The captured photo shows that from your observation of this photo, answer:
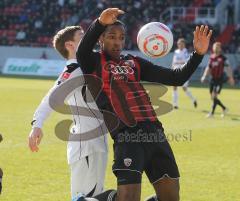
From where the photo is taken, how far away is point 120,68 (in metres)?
5.71

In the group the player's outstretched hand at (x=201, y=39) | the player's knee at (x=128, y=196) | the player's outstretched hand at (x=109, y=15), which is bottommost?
the player's knee at (x=128, y=196)

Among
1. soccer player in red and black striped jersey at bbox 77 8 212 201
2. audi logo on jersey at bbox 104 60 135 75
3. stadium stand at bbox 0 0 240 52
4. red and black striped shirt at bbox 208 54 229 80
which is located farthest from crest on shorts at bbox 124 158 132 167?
stadium stand at bbox 0 0 240 52

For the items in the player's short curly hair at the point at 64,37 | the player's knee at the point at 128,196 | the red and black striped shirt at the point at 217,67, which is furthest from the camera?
the red and black striped shirt at the point at 217,67

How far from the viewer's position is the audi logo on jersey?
5680mm

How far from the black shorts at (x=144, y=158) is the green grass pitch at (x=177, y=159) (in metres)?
2.42

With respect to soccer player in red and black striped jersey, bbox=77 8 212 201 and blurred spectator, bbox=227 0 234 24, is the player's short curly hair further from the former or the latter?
blurred spectator, bbox=227 0 234 24

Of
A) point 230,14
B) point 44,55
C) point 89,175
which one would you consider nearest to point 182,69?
point 89,175

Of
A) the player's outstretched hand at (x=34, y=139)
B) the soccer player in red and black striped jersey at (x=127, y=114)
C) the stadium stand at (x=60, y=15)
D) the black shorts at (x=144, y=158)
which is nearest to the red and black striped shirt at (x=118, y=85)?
the soccer player in red and black striped jersey at (x=127, y=114)

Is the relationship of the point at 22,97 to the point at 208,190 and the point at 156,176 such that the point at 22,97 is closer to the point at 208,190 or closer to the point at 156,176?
the point at 208,190

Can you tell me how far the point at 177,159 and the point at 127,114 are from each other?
5.29m

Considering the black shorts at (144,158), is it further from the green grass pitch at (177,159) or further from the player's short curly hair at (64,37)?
the green grass pitch at (177,159)

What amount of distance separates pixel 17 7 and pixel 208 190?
Result: 40547 mm

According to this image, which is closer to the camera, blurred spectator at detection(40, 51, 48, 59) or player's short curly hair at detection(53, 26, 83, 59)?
player's short curly hair at detection(53, 26, 83, 59)

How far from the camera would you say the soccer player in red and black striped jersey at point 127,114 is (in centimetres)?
548
